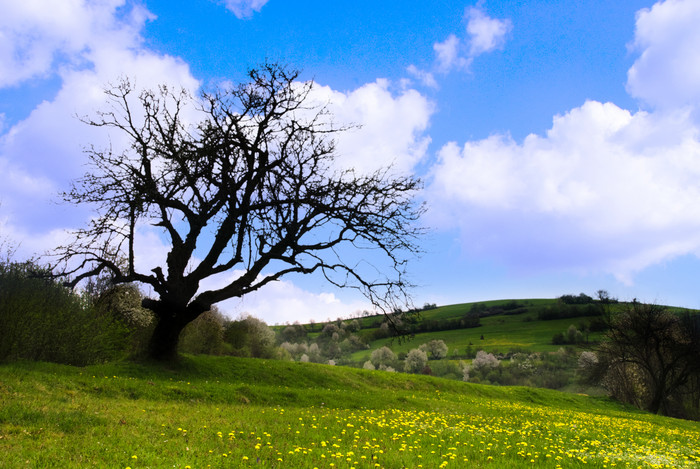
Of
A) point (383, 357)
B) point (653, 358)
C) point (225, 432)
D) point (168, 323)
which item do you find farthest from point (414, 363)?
point (225, 432)

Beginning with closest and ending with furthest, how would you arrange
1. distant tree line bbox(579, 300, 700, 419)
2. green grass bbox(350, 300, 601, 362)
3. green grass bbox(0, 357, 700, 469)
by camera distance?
green grass bbox(0, 357, 700, 469) → distant tree line bbox(579, 300, 700, 419) → green grass bbox(350, 300, 601, 362)

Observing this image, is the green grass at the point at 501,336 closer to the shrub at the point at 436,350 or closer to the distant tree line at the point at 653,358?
the shrub at the point at 436,350

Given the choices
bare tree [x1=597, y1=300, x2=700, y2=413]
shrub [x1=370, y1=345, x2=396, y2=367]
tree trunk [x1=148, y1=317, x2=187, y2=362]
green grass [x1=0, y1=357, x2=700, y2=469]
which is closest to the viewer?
green grass [x1=0, y1=357, x2=700, y2=469]

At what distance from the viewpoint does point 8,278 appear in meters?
17.3

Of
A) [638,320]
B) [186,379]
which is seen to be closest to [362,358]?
[638,320]

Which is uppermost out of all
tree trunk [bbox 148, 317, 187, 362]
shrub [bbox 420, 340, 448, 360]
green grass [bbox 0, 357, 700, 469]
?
tree trunk [bbox 148, 317, 187, 362]

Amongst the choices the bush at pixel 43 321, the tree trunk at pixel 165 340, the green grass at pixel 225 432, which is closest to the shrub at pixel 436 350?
the green grass at pixel 225 432

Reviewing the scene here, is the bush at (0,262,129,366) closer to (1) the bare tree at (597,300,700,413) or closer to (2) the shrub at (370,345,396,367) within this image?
(1) the bare tree at (597,300,700,413)

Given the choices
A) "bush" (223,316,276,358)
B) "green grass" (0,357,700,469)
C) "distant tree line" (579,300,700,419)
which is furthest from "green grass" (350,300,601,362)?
"green grass" (0,357,700,469)

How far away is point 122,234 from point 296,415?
504 inches

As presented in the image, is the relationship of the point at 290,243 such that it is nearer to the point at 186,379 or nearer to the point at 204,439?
the point at 186,379

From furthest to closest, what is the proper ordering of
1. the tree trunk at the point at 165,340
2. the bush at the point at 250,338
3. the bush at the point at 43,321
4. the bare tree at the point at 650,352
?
1. the bush at the point at 250,338
2. the bare tree at the point at 650,352
3. the tree trunk at the point at 165,340
4. the bush at the point at 43,321

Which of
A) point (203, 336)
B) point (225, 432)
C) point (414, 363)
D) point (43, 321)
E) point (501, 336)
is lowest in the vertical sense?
point (414, 363)

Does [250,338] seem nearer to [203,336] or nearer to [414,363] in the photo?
[203,336]
